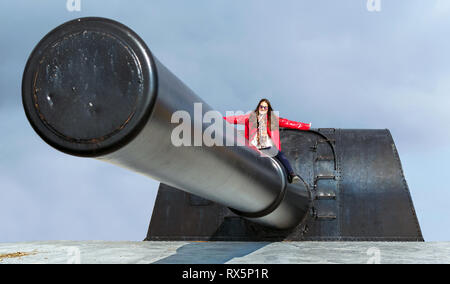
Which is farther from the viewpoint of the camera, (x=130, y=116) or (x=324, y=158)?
(x=324, y=158)

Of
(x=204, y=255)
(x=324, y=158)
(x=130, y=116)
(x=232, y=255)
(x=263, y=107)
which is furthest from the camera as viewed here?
(x=324, y=158)

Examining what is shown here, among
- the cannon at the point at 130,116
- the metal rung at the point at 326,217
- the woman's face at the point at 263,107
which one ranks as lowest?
the metal rung at the point at 326,217

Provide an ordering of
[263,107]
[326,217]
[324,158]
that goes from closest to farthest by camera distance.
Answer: [263,107] < [326,217] < [324,158]

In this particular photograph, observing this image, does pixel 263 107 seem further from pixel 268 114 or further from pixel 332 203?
pixel 332 203

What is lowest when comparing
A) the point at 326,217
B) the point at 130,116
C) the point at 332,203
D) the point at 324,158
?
the point at 326,217

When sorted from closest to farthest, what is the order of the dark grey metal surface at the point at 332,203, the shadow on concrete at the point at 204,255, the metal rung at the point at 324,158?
the shadow on concrete at the point at 204,255 < the dark grey metal surface at the point at 332,203 < the metal rung at the point at 324,158

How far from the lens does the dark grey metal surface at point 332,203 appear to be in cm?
532

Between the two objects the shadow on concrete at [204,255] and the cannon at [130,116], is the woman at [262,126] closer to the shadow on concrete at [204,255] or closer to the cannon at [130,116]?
the cannon at [130,116]

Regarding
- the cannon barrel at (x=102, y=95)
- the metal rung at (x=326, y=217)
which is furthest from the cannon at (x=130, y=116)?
the metal rung at (x=326, y=217)

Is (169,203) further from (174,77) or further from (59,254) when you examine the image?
(174,77)

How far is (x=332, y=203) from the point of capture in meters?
5.50

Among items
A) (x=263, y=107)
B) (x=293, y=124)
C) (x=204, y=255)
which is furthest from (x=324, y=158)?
(x=204, y=255)

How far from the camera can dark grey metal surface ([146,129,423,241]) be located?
17.5 feet
